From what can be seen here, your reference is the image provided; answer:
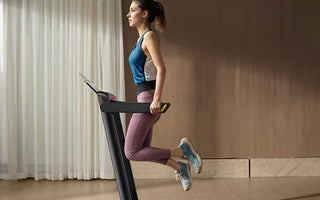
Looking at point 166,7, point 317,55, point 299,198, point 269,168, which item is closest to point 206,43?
point 166,7

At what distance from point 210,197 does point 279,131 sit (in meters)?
1.35

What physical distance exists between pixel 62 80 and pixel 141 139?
1933 millimetres

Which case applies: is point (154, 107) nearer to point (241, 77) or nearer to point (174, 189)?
point (174, 189)

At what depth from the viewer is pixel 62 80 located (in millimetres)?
4156

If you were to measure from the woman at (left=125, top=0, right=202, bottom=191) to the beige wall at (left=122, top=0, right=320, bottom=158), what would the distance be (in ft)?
5.22

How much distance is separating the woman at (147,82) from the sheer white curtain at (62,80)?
156 centimetres

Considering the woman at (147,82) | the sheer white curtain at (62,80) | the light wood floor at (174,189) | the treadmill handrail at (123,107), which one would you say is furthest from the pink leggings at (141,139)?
the sheer white curtain at (62,80)

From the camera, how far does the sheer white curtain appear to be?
4117mm

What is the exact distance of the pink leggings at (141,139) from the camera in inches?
97.2

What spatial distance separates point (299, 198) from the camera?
11.1 feet

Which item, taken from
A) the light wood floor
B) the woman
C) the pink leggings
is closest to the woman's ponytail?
the woman

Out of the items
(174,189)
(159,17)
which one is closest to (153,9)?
(159,17)

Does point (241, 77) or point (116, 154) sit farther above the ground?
point (241, 77)

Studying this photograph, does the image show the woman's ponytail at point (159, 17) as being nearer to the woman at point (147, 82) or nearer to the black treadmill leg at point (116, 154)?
the woman at point (147, 82)
